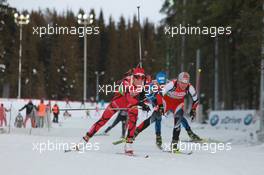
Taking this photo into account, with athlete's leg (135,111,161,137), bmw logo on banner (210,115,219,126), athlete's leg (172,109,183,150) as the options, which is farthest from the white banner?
athlete's leg (135,111,161,137)

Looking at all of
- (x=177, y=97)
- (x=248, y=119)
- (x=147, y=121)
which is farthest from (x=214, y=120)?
(x=147, y=121)

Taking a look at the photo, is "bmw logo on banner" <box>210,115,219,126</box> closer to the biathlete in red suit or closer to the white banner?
the white banner

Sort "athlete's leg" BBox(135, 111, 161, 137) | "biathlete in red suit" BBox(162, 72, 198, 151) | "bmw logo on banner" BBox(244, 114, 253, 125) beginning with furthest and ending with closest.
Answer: "bmw logo on banner" BBox(244, 114, 253, 125)
"athlete's leg" BBox(135, 111, 161, 137)
"biathlete in red suit" BBox(162, 72, 198, 151)

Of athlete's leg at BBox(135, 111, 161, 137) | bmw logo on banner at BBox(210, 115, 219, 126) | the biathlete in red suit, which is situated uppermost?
the biathlete in red suit

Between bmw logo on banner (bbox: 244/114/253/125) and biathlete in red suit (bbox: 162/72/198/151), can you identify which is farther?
bmw logo on banner (bbox: 244/114/253/125)

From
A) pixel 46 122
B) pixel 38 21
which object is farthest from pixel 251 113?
pixel 38 21

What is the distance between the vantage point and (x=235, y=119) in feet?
89.0

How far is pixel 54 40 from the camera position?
84.0 meters

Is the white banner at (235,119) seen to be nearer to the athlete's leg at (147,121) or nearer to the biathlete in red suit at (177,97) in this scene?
the biathlete in red suit at (177,97)

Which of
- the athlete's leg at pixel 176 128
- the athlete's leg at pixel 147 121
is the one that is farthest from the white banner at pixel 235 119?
the athlete's leg at pixel 147 121

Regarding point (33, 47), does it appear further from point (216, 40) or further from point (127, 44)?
point (216, 40)

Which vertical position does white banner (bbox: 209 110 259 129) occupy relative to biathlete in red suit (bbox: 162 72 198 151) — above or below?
below

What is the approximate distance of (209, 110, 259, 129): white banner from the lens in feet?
84.5

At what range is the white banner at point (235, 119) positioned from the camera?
2575 cm
